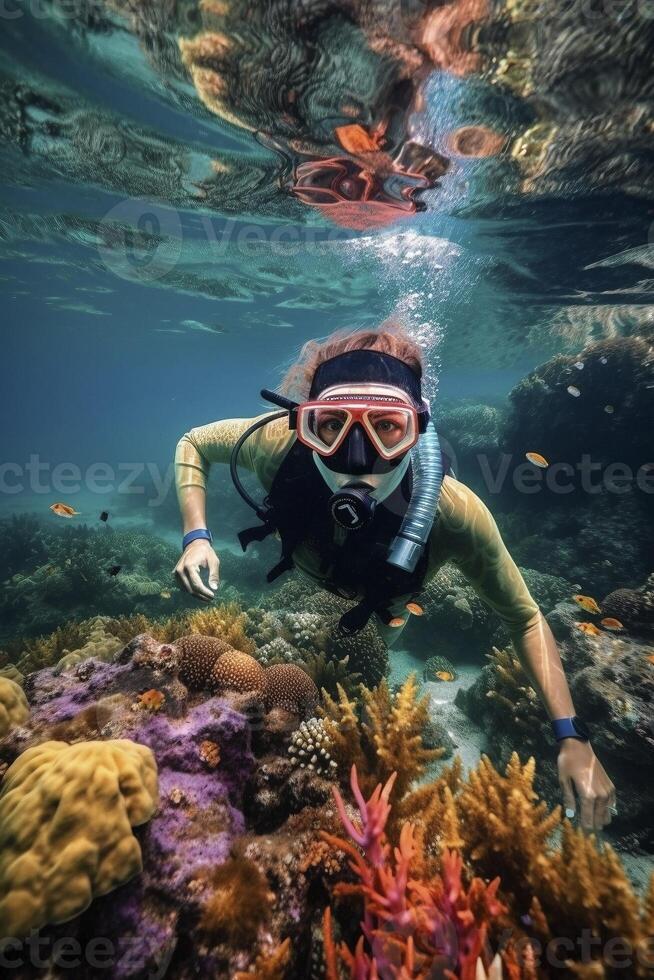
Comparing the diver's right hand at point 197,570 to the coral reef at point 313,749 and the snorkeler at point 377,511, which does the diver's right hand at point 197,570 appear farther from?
the coral reef at point 313,749

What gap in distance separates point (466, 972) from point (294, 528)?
8.64ft

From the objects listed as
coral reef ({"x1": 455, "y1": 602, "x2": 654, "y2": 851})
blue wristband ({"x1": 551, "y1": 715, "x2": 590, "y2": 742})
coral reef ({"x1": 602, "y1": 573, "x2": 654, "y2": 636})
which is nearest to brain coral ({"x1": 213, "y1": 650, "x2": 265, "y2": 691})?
blue wristband ({"x1": 551, "y1": 715, "x2": 590, "y2": 742})

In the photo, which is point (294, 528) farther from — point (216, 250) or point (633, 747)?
point (216, 250)

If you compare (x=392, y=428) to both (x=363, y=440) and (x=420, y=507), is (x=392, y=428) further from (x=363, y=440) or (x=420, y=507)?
(x=420, y=507)

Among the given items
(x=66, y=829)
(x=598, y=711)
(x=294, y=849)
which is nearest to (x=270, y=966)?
(x=294, y=849)

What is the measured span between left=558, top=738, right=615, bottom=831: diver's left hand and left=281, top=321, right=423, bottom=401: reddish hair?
2.96 metres

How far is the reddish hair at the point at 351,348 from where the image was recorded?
364cm

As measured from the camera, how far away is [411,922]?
5.52 feet

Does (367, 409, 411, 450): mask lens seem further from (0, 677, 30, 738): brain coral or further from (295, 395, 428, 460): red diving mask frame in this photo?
(0, 677, 30, 738): brain coral

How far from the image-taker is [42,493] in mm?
44406

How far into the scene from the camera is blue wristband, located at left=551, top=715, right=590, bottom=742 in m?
2.66

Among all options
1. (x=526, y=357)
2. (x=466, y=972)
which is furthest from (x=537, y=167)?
(x=526, y=357)
